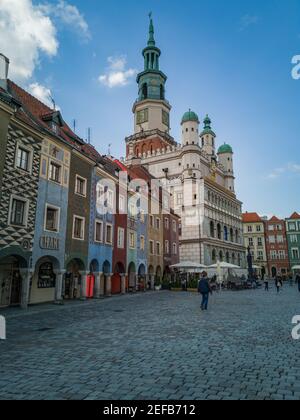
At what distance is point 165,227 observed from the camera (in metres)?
43.2

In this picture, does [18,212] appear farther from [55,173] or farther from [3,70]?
[3,70]

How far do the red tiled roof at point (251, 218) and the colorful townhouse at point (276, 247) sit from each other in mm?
2991

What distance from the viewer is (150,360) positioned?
7.12 meters

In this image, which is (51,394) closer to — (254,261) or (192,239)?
(192,239)

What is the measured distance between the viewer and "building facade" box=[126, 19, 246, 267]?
187ft

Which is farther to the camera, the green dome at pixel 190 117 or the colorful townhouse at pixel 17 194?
the green dome at pixel 190 117

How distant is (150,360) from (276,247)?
86.3m

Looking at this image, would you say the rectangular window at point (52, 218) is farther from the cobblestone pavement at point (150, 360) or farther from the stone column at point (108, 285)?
the cobblestone pavement at point (150, 360)

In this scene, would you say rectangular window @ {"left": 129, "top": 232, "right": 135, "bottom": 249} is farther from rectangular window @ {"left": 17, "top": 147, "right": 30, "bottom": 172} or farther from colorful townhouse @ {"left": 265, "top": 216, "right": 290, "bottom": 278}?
colorful townhouse @ {"left": 265, "top": 216, "right": 290, "bottom": 278}

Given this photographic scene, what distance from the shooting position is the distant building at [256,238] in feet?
282

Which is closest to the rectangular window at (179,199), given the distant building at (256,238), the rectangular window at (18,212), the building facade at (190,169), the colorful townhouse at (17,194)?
the building facade at (190,169)
